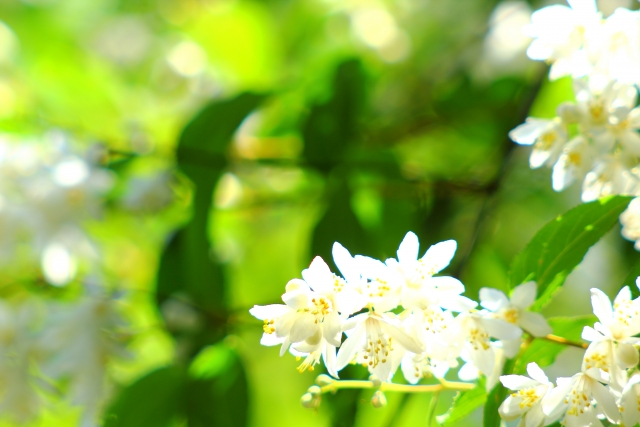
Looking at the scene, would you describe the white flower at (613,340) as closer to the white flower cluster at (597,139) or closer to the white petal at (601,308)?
the white petal at (601,308)

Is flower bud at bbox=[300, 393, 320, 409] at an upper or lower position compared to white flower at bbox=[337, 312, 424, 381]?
lower

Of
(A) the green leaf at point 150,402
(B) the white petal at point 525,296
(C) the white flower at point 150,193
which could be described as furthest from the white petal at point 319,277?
(C) the white flower at point 150,193

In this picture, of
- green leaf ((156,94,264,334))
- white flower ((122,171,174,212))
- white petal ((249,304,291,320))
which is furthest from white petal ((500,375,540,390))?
white flower ((122,171,174,212))

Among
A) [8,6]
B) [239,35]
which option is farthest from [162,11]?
[239,35]

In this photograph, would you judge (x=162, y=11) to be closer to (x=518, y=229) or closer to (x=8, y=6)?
(x=8, y=6)

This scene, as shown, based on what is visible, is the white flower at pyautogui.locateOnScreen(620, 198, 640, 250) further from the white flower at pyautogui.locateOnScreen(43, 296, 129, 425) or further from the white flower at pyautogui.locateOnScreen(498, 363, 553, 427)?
the white flower at pyautogui.locateOnScreen(43, 296, 129, 425)

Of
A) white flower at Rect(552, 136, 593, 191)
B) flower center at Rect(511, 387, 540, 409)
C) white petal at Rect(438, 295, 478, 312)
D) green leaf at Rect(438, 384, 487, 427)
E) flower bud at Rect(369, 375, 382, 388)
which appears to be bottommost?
green leaf at Rect(438, 384, 487, 427)
